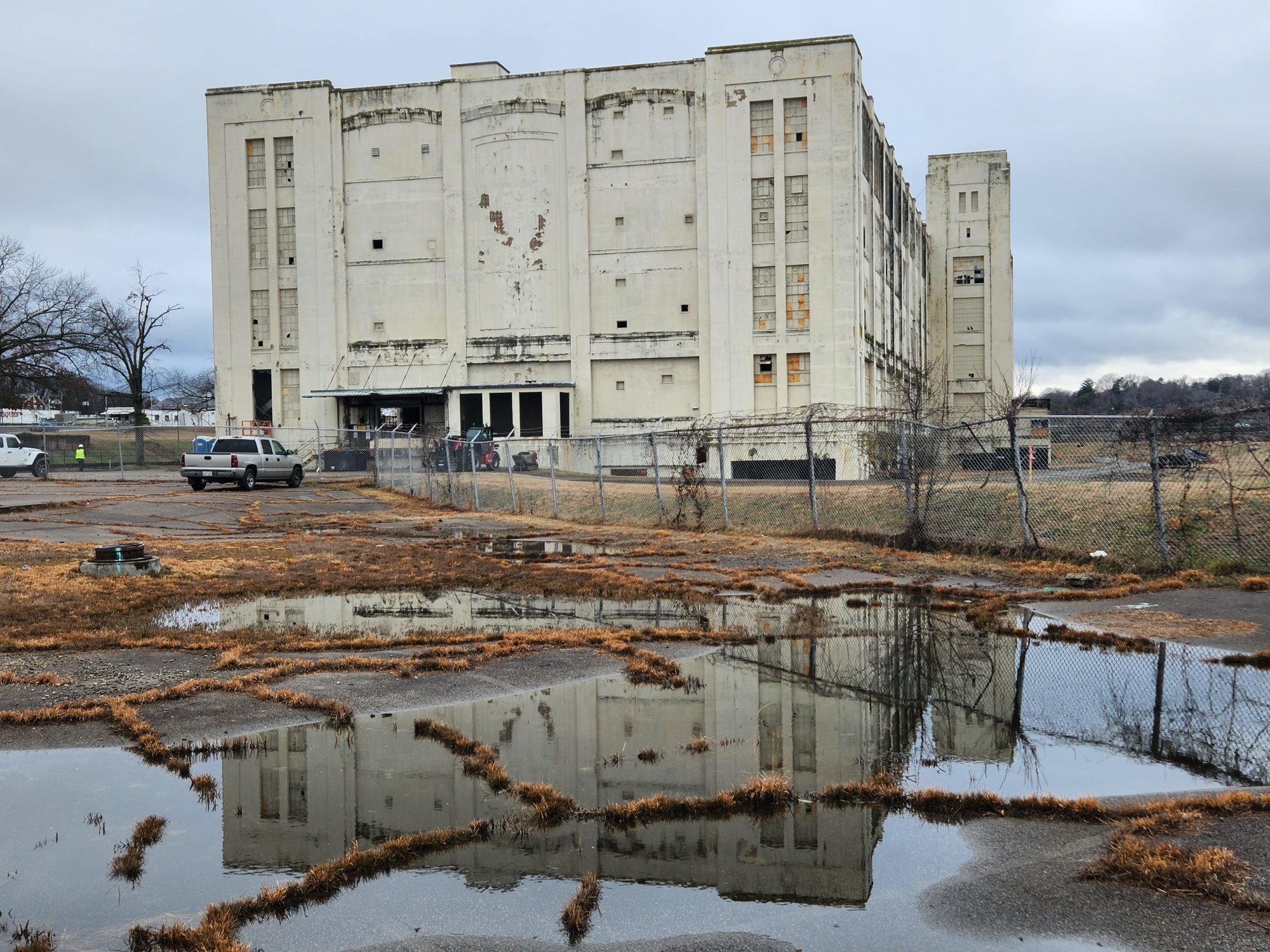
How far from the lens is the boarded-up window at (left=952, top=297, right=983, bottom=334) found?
80.9 m

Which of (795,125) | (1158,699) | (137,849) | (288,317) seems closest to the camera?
(137,849)

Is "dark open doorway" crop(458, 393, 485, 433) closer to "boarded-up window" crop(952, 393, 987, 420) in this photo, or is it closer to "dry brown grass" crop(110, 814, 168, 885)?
"boarded-up window" crop(952, 393, 987, 420)

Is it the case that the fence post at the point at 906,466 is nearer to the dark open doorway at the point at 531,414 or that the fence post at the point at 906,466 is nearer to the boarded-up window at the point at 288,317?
the dark open doorway at the point at 531,414

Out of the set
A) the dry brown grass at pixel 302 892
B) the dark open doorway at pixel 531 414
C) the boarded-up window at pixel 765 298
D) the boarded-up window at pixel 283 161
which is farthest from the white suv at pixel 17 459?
the dry brown grass at pixel 302 892

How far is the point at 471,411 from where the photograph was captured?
2089 inches

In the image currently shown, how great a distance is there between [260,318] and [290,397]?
436 cm

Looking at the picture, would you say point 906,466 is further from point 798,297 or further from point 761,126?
point 761,126

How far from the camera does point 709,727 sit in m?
6.74

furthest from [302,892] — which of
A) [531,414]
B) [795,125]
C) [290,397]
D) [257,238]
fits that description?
[257,238]

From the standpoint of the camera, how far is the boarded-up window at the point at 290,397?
53844 millimetres

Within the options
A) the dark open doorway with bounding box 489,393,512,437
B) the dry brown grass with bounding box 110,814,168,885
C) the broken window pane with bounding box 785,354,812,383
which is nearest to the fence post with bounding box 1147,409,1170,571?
the dry brown grass with bounding box 110,814,168,885

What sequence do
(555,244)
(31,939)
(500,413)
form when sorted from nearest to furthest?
1. (31,939)
2. (555,244)
3. (500,413)

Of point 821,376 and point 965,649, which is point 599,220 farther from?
point 965,649

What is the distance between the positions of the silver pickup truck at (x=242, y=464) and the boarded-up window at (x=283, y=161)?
68.5 ft
